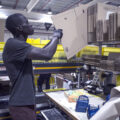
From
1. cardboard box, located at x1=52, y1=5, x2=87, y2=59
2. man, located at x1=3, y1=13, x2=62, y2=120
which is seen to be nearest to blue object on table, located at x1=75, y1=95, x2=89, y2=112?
man, located at x1=3, y1=13, x2=62, y2=120

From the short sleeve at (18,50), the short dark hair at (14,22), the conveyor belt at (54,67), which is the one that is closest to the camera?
the short sleeve at (18,50)

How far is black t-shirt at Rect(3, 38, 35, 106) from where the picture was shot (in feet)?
3.69

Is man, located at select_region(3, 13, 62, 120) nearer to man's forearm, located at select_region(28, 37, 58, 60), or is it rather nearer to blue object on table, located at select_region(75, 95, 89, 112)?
man's forearm, located at select_region(28, 37, 58, 60)

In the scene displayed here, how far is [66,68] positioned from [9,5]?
193 inches

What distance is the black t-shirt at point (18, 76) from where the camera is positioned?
44.3 inches

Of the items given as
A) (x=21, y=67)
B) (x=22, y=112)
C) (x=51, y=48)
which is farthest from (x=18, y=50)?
(x=22, y=112)

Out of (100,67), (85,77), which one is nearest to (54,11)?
(85,77)

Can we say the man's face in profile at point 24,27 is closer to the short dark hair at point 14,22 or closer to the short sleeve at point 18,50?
the short dark hair at point 14,22

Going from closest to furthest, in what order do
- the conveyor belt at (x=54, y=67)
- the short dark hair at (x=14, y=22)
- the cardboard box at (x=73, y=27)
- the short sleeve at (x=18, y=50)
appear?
the short sleeve at (x=18, y=50), the short dark hair at (x=14, y=22), the cardboard box at (x=73, y=27), the conveyor belt at (x=54, y=67)

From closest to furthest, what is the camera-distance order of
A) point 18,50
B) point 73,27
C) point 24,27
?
point 18,50
point 24,27
point 73,27

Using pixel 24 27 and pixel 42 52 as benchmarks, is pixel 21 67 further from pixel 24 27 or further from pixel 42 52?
pixel 24 27

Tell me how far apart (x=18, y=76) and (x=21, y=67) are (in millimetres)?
75

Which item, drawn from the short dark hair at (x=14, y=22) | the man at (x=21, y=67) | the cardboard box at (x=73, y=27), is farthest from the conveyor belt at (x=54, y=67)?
the short dark hair at (x=14, y=22)

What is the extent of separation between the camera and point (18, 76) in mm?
1160
